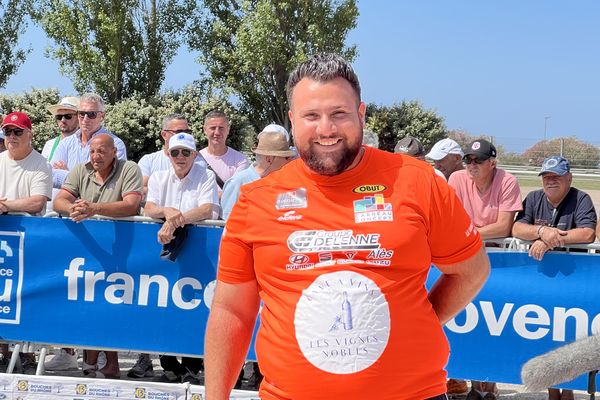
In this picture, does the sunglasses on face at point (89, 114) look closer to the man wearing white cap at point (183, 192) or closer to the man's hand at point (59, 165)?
→ the man's hand at point (59, 165)

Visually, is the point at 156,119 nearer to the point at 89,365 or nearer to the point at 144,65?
the point at 144,65

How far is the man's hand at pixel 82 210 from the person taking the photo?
18.7 ft

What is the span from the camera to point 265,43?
29.7 meters

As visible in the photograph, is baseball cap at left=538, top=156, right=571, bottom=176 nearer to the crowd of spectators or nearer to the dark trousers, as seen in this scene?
the crowd of spectators

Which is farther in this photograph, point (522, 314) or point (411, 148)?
point (411, 148)

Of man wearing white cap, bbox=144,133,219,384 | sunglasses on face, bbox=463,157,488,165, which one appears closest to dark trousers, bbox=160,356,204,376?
man wearing white cap, bbox=144,133,219,384

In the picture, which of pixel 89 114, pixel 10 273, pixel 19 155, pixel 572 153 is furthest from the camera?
pixel 572 153

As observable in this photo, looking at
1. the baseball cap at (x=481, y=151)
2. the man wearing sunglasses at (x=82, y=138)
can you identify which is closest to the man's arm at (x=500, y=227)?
the baseball cap at (x=481, y=151)

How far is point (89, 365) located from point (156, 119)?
19732 millimetres

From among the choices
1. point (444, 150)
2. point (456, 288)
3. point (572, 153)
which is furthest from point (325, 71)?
point (572, 153)

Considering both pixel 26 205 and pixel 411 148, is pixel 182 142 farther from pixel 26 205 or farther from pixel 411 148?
pixel 411 148

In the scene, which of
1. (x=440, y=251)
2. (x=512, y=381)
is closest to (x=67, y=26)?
(x=512, y=381)

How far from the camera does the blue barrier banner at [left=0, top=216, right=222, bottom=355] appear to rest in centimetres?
567

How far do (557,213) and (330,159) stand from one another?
3862mm
